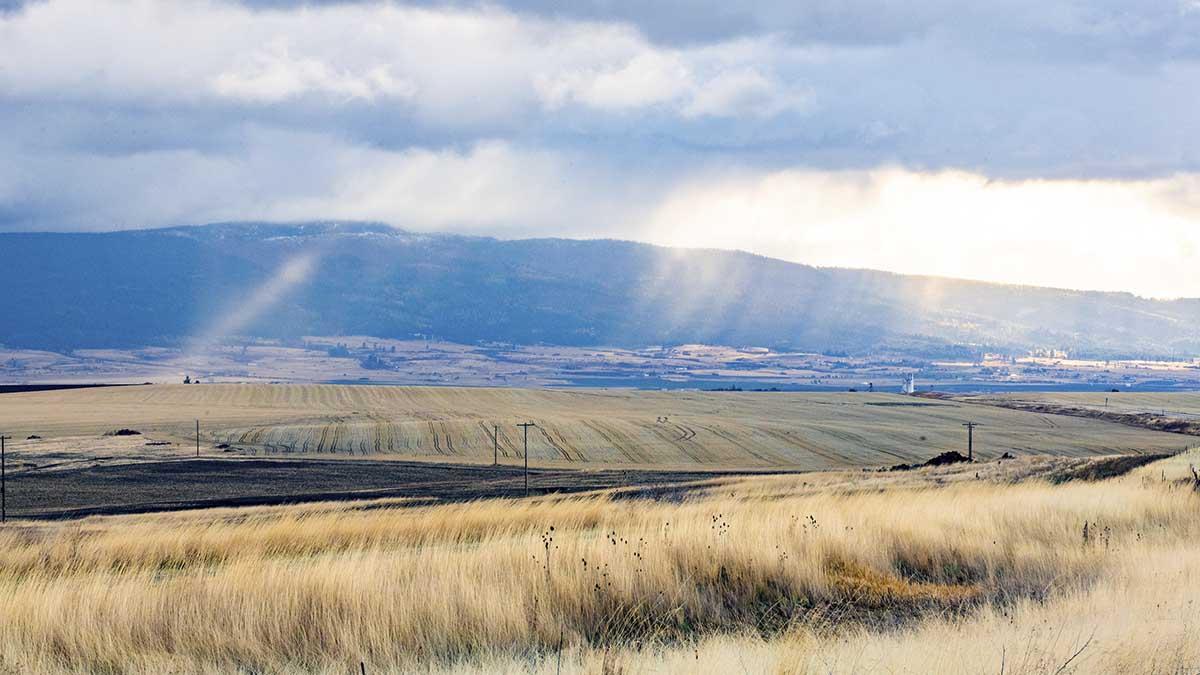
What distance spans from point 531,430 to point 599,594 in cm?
9249

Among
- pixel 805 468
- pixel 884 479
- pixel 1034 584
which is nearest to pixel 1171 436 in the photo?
pixel 805 468

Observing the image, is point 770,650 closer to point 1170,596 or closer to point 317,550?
point 1170,596

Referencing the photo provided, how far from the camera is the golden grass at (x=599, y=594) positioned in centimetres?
977

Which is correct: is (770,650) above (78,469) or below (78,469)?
above

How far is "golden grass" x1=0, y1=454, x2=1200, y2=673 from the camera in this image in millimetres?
9773

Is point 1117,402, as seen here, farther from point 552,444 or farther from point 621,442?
point 552,444

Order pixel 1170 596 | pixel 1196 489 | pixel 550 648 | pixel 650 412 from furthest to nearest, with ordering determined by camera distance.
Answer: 1. pixel 650 412
2. pixel 1196 489
3. pixel 1170 596
4. pixel 550 648

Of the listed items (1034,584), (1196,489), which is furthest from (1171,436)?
(1034,584)

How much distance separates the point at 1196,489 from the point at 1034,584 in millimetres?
11256

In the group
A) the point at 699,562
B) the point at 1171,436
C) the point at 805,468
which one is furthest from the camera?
the point at 1171,436

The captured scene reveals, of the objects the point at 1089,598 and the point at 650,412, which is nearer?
the point at 1089,598

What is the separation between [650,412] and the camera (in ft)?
465

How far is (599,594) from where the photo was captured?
11836 mm

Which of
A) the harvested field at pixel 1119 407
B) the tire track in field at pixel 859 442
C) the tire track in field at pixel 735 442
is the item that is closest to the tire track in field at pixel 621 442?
the tire track in field at pixel 735 442
